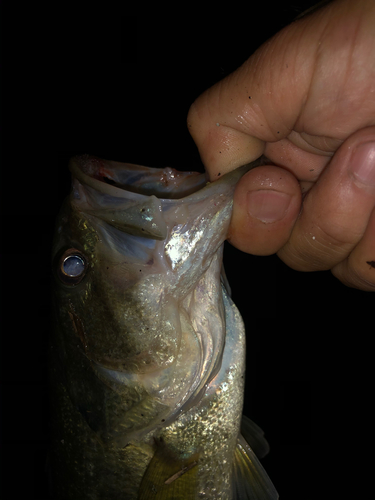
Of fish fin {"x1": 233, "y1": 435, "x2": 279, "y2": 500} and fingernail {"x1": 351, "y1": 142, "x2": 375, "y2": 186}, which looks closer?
fingernail {"x1": 351, "y1": 142, "x2": 375, "y2": 186}

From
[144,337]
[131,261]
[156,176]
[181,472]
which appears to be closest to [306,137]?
[156,176]

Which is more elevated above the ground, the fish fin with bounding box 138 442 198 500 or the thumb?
the thumb

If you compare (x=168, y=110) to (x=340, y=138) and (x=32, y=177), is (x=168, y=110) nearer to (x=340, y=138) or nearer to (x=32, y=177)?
(x=32, y=177)

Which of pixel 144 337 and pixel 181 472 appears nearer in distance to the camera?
pixel 144 337

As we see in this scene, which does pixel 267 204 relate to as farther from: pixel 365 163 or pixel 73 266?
pixel 73 266

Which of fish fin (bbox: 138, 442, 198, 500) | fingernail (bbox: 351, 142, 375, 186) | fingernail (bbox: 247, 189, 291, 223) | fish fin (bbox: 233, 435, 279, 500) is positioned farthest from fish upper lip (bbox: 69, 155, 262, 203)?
fish fin (bbox: 233, 435, 279, 500)

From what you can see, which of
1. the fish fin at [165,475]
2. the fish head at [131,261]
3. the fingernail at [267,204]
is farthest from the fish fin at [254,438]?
the fingernail at [267,204]

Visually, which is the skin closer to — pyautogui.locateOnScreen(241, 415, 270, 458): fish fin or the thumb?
the thumb
